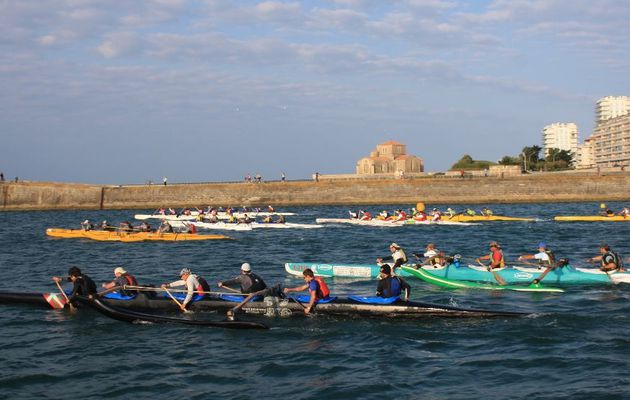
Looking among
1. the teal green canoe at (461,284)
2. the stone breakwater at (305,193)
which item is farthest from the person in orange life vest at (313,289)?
the stone breakwater at (305,193)

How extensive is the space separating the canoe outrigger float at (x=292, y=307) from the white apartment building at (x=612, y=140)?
14930cm

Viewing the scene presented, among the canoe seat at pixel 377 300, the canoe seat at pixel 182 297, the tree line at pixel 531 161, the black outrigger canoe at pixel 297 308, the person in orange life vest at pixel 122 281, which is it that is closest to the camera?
the black outrigger canoe at pixel 297 308

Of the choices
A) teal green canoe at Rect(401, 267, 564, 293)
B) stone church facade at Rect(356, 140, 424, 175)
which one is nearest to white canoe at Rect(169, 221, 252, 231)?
teal green canoe at Rect(401, 267, 564, 293)

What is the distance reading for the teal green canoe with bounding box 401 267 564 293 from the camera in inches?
847

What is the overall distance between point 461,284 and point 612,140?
Result: 551 ft

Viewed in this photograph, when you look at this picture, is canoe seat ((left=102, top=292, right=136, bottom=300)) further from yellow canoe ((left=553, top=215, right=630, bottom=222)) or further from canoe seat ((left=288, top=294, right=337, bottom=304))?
yellow canoe ((left=553, top=215, right=630, bottom=222))

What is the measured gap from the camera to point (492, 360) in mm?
14203

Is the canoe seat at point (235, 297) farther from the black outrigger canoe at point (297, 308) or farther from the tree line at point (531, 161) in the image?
the tree line at point (531, 161)

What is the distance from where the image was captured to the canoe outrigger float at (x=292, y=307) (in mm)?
17359

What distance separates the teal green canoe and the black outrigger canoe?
4355mm

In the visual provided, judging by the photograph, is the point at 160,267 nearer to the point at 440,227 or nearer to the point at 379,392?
the point at 379,392

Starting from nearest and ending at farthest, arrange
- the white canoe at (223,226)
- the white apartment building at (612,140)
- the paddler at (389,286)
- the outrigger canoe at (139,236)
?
1. the paddler at (389,286)
2. the outrigger canoe at (139,236)
3. the white canoe at (223,226)
4. the white apartment building at (612,140)

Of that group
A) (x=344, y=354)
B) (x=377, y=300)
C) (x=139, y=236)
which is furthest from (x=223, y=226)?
(x=344, y=354)

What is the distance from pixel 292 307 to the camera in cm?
1783
